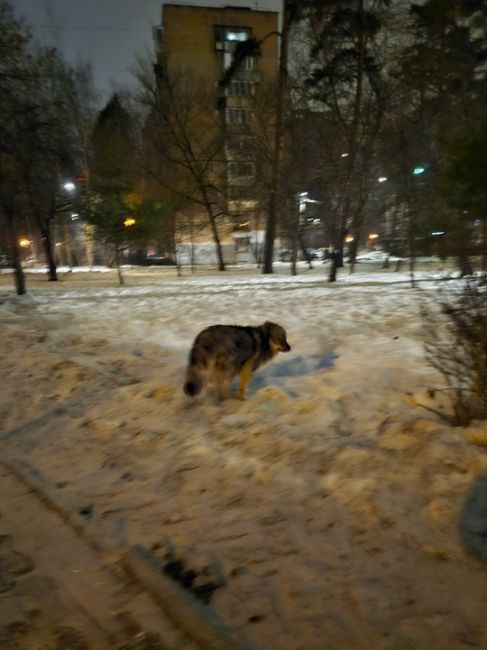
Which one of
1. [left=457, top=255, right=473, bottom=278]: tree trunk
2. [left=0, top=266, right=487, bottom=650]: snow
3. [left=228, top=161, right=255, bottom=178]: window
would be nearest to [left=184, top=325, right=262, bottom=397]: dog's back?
[left=0, top=266, right=487, bottom=650]: snow

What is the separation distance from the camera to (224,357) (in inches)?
216

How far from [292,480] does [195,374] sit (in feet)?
6.25

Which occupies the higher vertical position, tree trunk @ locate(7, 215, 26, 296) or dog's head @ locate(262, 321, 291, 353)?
tree trunk @ locate(7, 215, 26, 296)

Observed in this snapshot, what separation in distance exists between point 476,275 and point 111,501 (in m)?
3.80

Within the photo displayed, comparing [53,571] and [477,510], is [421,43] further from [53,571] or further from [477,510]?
[53,571]

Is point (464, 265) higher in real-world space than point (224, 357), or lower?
higher

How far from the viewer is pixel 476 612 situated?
2.55 meters

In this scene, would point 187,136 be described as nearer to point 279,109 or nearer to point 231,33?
point 279,109

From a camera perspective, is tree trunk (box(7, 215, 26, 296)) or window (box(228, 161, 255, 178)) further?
window (box(228, 161, 255, 178))

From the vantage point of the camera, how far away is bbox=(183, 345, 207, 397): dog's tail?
17.4 ft

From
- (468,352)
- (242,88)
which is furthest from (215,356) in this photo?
(242,88)

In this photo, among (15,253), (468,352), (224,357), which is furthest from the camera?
(15,253)

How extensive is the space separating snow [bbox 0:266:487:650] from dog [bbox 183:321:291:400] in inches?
11.6

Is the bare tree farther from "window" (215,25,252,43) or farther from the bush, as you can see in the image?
the bush
